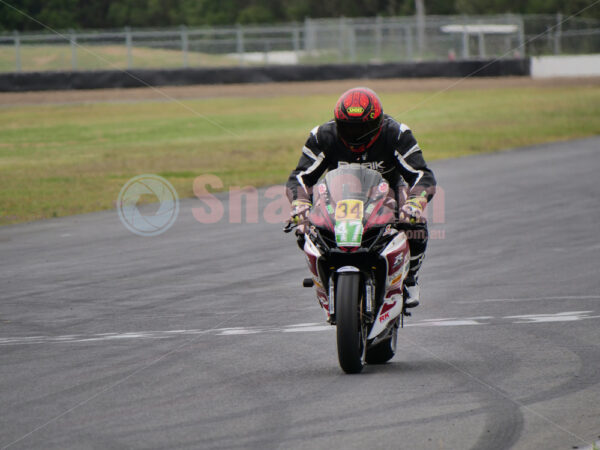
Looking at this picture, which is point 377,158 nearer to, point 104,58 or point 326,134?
point 326,134

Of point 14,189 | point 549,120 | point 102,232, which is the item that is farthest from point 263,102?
point 102,232

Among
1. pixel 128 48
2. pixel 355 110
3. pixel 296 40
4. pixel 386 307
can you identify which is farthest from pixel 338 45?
pixel 386 307

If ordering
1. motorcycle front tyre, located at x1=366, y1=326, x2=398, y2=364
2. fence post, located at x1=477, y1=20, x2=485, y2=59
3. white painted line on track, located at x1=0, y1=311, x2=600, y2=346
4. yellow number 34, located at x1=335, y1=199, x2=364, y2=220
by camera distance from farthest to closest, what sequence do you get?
fence post, located at x1=477, y1=20, x2=485, y2=59 → white painted line on track, located at x1=0, y1=311, x2=600, y2=346 → motorcycle front tyre, located at x1=366, y1=326, x2=398, y2=364 → yellow number 34, located at x1=335, y1=199, x2=364, y2=220

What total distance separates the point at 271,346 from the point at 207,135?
21.5m

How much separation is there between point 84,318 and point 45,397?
2.46 meters

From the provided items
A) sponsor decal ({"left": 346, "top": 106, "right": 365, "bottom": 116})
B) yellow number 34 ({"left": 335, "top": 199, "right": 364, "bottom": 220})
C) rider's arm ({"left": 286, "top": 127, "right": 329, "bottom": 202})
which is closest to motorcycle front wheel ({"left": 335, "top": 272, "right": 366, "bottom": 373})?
yellow number 34 ({"left": 335, "top": 199, "right": 364, "bottom": 220})

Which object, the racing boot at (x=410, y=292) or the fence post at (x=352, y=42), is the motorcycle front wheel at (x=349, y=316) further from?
the fence post at (x=352, y=42)

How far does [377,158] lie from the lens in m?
6.70

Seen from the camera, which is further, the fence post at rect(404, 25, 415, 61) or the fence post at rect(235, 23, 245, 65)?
the fence post at rect(404, 25, 415, 61)

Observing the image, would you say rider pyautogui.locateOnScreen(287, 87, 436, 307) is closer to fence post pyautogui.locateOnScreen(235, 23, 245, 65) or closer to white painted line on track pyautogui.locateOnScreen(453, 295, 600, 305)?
white painted line on track pyautogui.locateOnScreen(453, 295, 600, 305)

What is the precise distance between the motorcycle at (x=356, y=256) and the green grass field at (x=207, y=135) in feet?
29.8

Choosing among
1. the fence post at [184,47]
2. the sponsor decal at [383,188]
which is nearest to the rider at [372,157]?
the sponsor decal at [383,188]

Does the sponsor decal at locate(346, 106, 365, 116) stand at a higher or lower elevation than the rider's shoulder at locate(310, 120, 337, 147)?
higher

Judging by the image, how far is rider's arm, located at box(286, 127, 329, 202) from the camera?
673cm
